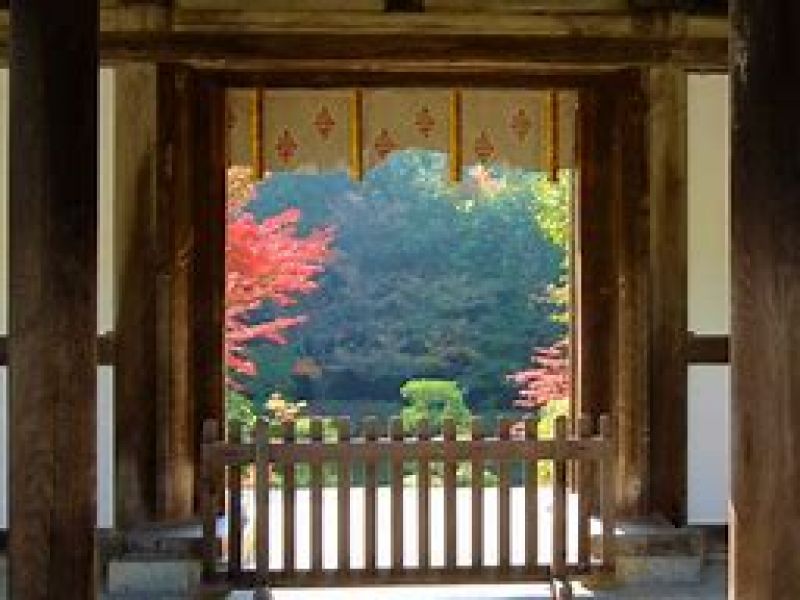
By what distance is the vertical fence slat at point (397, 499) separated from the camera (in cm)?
583

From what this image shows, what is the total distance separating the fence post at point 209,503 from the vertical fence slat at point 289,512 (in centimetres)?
32

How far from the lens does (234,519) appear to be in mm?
5852

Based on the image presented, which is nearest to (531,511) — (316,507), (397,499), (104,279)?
(397,499)

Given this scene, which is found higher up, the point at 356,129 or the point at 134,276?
the point at 356,129

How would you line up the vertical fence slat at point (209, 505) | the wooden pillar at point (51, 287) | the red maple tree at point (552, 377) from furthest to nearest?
the red maple tree at point (552, 377)
the vertical fence slat at point (209, 505)
the wooden pillar at point (51, 287)

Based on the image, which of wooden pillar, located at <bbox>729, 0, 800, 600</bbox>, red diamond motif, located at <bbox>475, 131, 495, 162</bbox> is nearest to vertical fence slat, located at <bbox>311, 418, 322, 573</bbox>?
red diamond motif, located at <bbox>475, 131, 495, 162</bbox>

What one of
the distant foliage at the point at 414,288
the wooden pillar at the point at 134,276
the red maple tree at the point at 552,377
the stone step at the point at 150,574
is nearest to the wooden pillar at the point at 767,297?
the stone step at the point at 150,574

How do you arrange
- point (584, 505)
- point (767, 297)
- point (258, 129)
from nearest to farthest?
1. point (767, 297)
2. point (584, 505)
3. point (258, 129)

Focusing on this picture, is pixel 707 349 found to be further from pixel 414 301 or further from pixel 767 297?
pixel 414 301

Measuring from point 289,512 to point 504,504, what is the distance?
98 cm

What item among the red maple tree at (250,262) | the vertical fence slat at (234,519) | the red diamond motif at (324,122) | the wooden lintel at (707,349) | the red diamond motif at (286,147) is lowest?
the vertical fence slat at (234,519)

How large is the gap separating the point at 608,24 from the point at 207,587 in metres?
3.23

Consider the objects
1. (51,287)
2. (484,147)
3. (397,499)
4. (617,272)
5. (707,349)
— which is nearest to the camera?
(51,287)

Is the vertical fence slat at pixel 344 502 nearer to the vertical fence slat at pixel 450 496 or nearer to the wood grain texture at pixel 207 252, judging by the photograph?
the vertical fence slat at pixel 450 496
